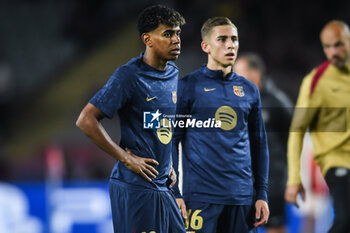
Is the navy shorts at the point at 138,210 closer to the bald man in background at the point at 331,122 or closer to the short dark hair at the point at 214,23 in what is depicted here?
the short dark hair at the point at 214,23

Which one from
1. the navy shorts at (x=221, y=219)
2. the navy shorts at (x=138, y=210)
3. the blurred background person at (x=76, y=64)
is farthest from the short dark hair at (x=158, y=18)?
the blurred background person at (x=76, y=64)

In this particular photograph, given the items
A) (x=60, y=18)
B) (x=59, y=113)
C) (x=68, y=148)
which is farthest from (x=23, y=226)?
(x=60, y=18)

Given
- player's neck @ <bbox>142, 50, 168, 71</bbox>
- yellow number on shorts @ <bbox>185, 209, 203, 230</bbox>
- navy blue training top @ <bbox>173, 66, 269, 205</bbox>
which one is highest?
player's neck @ <bbox>142, 50, 168, 71</bbox>

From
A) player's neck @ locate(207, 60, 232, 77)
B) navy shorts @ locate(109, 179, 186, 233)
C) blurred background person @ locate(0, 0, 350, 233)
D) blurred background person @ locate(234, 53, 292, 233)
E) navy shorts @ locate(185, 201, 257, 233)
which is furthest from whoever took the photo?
blurred background person @ locate(0, 0, 350, 233)

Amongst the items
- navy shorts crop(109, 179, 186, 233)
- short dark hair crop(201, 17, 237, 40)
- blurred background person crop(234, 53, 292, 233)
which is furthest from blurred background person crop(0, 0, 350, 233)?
navy shorts crop(109, 179, 186, 233)

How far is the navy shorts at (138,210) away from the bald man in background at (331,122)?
1.30 metres

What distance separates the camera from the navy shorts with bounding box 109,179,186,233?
294 cm

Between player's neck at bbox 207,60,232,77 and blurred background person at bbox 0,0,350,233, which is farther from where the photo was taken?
blurred background person at bbox 0,0,350,233

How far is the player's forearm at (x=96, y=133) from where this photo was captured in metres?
2.80

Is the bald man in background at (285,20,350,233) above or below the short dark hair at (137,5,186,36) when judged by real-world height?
below

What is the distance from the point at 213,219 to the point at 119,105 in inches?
33.3

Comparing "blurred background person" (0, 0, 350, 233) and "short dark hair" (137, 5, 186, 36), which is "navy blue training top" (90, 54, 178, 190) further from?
"blurred background person" (0, 0, 350, 233)

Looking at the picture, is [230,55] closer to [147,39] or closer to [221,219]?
[147,39]

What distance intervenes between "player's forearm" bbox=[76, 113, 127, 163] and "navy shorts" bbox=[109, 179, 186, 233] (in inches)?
7.0
